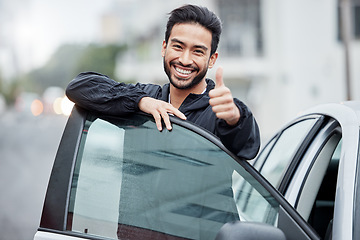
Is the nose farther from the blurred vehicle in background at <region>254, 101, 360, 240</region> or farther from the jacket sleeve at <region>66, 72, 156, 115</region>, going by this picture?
the blurred vehicle in background at <region>254, 101, 360, 240</region>

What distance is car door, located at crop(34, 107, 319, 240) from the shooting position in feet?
6.84

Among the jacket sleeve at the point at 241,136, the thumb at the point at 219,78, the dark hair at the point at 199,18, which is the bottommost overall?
the jacket sleeve at the point at 241,136

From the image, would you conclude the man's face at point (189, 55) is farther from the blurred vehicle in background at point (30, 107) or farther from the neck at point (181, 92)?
the blurred vehicle in background at point (30, 107)

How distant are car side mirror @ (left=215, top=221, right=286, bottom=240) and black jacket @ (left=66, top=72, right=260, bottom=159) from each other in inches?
12.2

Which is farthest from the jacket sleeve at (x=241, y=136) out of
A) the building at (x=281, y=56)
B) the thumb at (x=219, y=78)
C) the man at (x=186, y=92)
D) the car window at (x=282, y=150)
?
the building at (x=281, y=56)

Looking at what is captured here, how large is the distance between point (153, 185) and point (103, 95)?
392 mm

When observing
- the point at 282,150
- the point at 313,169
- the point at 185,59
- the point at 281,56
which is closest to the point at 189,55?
the point at 185,59

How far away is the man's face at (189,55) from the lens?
2.41 meters

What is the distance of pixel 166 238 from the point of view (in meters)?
2.09

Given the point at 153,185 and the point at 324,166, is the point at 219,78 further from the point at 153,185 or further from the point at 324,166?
the point at 324,166

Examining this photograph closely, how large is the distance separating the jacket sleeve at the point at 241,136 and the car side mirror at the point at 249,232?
309 mm

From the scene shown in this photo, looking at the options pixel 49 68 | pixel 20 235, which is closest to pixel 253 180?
pixel 20 235

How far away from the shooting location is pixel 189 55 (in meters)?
2.40

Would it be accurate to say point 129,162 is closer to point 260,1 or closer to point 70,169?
point 70,169
